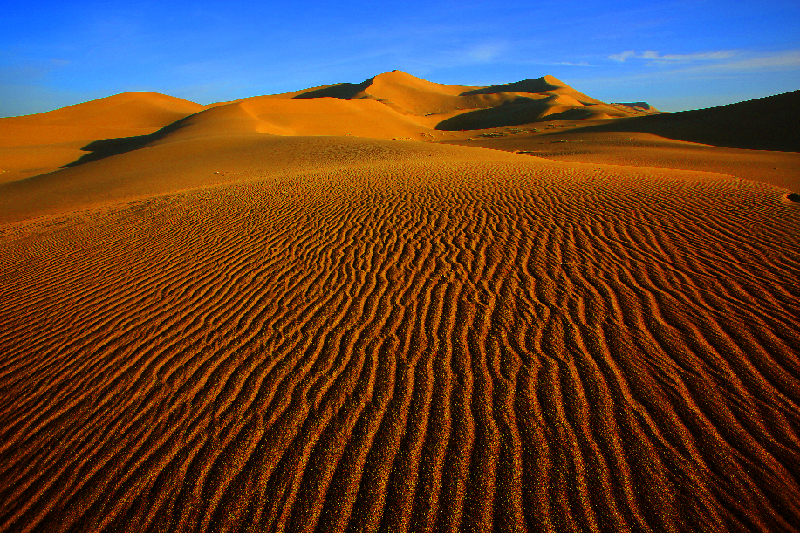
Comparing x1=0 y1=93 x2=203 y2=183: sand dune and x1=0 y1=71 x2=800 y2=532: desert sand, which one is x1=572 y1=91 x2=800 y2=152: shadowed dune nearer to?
x1=0 y1=71 x2=800 y2=532: desert sand

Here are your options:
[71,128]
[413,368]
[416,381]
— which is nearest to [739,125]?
[413,368]

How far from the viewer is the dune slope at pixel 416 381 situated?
9.51 feet

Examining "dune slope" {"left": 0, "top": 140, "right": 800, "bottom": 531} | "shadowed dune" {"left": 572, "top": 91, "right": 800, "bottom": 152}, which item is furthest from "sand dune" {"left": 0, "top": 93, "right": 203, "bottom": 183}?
"shadowed dune" {"left": 572, "top": 91, "right": 800, "bottom": 152}

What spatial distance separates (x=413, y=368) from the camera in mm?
4219

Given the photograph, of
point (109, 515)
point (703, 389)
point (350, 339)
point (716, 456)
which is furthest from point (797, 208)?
point (109, 515)

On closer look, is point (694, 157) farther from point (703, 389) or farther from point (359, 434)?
point (359, 434)

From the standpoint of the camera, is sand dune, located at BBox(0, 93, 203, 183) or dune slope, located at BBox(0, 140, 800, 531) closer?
dune slope, located at BBox(0, 140, 800, 531)

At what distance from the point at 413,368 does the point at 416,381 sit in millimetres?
212

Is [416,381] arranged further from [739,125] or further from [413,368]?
[739,125]

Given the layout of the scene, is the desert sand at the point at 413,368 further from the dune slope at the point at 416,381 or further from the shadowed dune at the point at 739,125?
the shadowed dune at the point at 739,125

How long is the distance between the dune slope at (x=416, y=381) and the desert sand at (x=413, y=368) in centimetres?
2

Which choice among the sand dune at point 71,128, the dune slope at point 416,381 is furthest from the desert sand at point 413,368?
the sand dune at point 71,128

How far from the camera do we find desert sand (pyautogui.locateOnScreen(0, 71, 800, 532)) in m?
2.92

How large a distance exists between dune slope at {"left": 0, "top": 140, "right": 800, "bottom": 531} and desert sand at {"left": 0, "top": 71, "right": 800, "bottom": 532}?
0.08 ft
